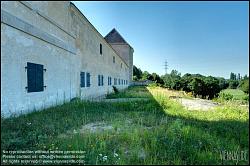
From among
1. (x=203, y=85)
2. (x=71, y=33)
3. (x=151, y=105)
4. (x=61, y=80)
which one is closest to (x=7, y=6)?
(x=61, y=80)

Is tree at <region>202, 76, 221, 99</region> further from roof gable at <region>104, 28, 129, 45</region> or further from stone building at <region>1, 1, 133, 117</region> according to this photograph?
roof gable at <region>104, 28, 129, 45</region>

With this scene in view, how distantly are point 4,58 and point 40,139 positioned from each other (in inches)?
112

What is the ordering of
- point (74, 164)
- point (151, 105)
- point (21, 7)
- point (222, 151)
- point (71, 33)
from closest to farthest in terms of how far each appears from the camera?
point (74, 164) → point (222, 151) → point (21, 7) → point (151, 105) → point (71, 33)

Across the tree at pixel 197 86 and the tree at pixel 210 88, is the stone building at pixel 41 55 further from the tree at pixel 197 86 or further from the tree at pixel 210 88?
the tree at pixel 197 86

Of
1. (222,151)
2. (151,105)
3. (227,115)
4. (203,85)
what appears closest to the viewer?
(222,151)

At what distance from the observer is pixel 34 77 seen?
8.26m

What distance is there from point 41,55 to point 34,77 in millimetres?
999

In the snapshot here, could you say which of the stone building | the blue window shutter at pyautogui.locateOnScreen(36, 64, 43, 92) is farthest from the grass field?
the blue window shutter at pyautogui.locateOnScreen(36, 64, 43, 92)

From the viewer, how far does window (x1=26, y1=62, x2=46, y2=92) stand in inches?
312

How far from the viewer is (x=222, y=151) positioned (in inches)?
171

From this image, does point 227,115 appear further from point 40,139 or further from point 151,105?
point 40,139

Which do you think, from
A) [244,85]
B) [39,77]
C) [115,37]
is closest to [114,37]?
[115,37]

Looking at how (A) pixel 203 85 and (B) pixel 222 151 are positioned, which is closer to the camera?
(B) pixel 222 151

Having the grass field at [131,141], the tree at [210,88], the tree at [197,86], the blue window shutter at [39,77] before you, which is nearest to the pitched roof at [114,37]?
the tree at [197,86]
